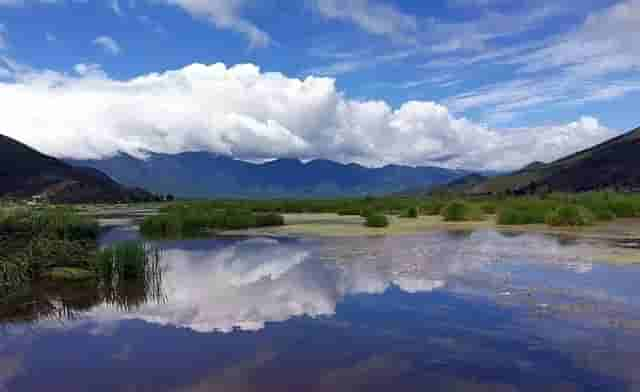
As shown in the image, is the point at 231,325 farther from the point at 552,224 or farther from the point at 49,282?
the point at 552,224

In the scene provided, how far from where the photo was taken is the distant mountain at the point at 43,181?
96.4 meters

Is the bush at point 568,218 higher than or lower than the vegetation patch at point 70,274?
higher

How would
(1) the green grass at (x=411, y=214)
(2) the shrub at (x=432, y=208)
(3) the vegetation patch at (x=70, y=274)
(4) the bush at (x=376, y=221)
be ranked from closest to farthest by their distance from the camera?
(3) the vegetation patch at (x=70, y=274), (4) the bush at (x=376, y=221), (1) the green grass at (x=411, y=214), (2) the shrub at (x=432, y=208)

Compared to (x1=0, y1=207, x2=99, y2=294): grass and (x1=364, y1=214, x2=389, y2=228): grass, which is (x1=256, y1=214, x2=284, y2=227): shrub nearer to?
(x1=364, y1=214, x2=389, y2=228): grass

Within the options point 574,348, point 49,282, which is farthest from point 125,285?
point 574,348

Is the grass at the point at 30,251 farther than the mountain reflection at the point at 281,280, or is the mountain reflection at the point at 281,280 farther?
the grass at the point at 30,251

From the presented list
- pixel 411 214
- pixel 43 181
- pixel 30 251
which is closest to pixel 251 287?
pixel 30 251

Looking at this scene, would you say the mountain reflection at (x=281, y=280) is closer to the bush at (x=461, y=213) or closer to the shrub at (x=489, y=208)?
the bush at (x=461, y=213)

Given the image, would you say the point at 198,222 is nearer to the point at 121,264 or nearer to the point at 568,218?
the point at 121,264

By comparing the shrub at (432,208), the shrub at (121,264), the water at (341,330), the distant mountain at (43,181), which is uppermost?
the distant mountain at (43,181)

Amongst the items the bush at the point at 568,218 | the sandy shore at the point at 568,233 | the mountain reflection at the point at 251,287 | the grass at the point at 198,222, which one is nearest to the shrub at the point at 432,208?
the sandy shore at the point at 568,233

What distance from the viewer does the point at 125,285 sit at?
594 inches

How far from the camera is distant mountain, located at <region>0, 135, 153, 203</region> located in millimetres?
96438

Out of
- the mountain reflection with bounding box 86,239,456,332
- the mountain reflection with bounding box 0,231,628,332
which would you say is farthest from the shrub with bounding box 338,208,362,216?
the mountain reflection with bounding box 86,239,456,332
